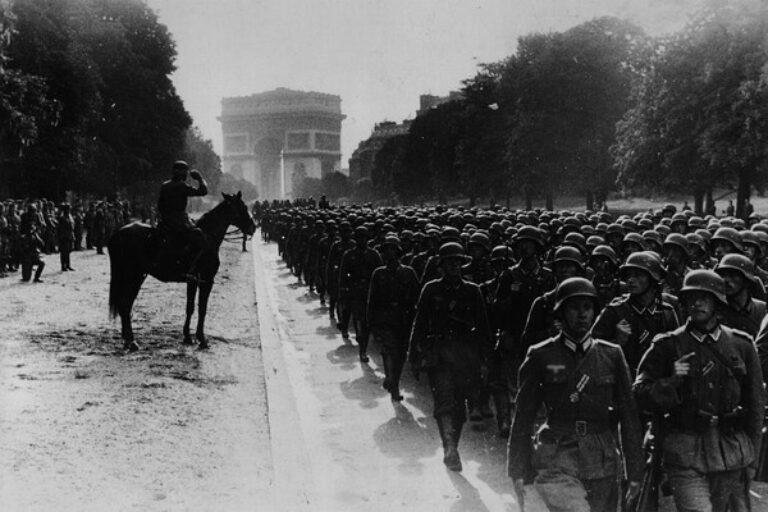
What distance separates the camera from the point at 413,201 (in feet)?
267

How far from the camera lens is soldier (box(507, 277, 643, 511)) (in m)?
4.90

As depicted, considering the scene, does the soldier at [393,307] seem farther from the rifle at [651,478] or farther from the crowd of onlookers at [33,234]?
the crowd of onlookers at [33,234]

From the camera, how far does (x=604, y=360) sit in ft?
16.4

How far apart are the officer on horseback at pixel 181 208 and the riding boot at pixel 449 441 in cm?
680

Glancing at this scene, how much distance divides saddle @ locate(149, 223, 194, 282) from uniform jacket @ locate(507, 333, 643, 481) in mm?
9727

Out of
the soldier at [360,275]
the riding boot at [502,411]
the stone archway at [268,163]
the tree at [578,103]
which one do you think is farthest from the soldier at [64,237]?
the stone archway at [268,163]

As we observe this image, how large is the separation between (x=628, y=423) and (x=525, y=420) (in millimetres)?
574

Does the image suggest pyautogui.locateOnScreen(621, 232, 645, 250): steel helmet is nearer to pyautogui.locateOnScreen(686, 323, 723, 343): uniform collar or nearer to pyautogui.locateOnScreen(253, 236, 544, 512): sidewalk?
pyautogui.locateOnScreen(253, 236, 544, 512): sidewalk

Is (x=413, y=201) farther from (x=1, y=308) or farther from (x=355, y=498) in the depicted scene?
(x=355, y=498)

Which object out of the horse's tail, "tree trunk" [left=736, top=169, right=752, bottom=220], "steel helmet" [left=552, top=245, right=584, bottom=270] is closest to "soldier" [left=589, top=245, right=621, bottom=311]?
"steel helmet" [left=552, top=245, right=584, bottom=270]

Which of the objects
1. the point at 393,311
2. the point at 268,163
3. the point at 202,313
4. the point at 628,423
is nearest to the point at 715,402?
the point at 628,423

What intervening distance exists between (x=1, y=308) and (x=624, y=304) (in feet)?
45.0

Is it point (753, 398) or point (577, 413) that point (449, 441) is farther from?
point (753, 398)

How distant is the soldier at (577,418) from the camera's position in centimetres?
490
